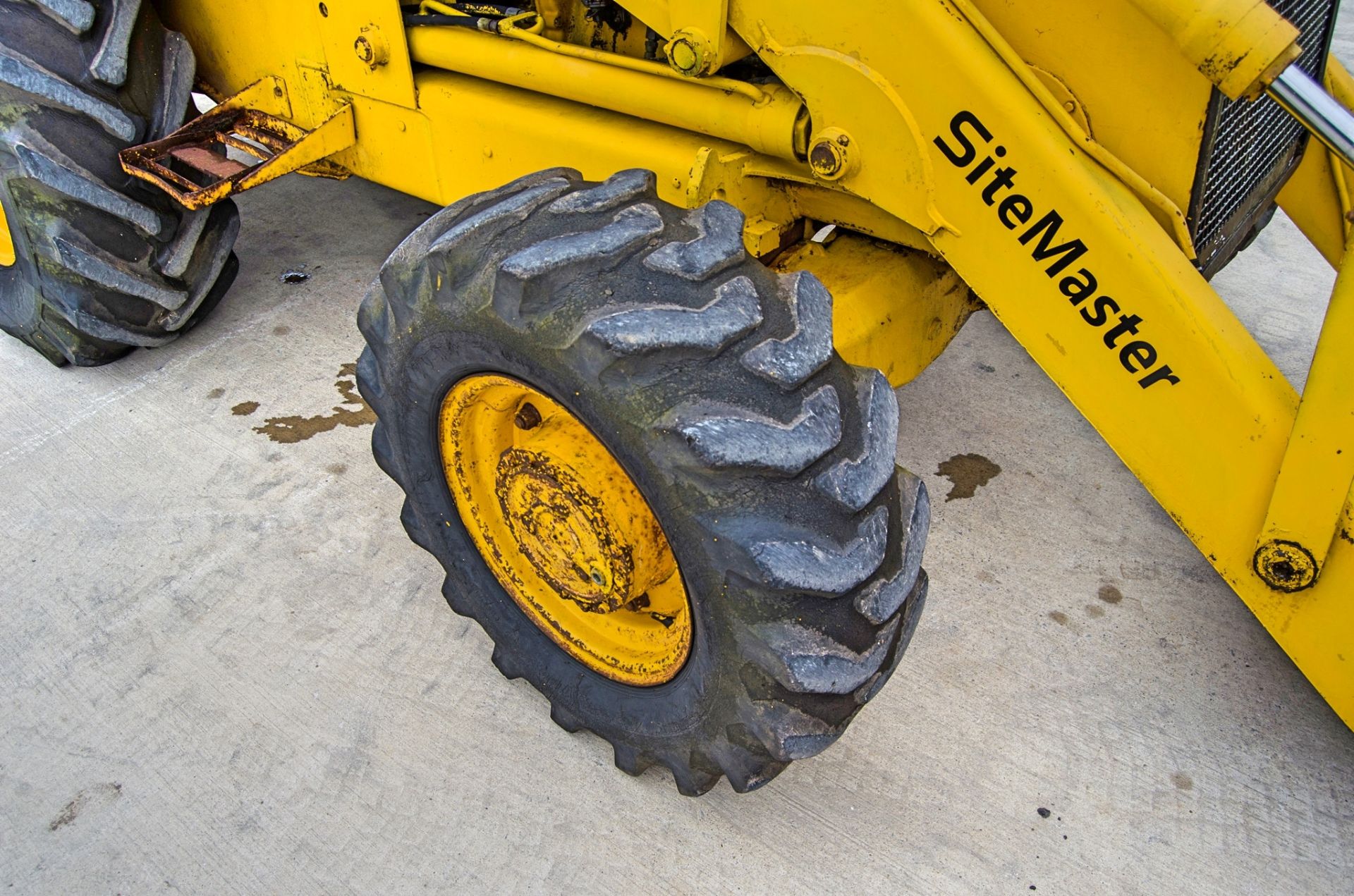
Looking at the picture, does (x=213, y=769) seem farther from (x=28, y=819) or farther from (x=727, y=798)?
(x=727, y=798)

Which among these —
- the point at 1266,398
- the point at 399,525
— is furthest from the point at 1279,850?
the point at 399,525

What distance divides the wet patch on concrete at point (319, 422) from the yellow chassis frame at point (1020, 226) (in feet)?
4.21

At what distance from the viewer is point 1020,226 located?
171 cm

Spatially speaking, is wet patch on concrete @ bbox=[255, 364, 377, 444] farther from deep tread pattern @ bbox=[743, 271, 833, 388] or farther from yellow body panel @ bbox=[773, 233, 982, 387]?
deep tread pattern @ bbox=[743, 271, 833, 388]

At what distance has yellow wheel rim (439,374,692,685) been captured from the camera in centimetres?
189

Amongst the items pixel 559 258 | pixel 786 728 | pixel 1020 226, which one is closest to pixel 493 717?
pixel 786 728

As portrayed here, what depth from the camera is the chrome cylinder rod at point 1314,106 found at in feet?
4.60

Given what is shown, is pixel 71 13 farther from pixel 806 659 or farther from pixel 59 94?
pixel 806 659

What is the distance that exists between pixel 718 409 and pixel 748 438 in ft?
0.22

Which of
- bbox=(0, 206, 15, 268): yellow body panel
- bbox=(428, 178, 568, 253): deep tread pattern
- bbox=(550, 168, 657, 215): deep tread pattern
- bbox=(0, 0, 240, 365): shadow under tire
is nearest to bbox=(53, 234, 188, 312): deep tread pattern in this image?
bbox=(0, 0, 240, 365): shadow under tire

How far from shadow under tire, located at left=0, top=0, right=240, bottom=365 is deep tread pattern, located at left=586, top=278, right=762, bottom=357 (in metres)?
2.09

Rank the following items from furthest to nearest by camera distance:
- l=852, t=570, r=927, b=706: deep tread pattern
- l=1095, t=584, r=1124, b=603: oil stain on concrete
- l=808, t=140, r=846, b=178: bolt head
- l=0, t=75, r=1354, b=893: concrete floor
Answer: l=1095, t=584, r=1124, b=603: oil stain on concrete
l=0, t=75, r=1354, b=893: concrete floor
l=808, t=140, r=846, b=178: bolt head
l=852, t=570, r=927, b=706: deep tread pattern

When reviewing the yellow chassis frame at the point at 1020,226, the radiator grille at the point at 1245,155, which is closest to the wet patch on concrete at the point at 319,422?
the yellow chassis frame at the point at 1020,226

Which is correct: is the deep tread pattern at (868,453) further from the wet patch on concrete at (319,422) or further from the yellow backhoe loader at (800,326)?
the wet patch on concrete at (319,422)
